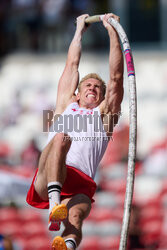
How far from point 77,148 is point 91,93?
1.99 feet

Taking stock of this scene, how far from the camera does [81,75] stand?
15.4 metres

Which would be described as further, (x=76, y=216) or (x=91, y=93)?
(x=91, y=93)

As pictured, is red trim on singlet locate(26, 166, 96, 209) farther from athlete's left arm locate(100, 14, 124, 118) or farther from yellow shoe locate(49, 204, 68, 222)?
athlete's left arm locate(100, 14, 124, 118)

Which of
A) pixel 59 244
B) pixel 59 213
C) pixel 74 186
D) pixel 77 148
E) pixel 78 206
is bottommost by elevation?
pixel 59 244

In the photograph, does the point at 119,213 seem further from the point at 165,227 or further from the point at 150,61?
the point at 150,61

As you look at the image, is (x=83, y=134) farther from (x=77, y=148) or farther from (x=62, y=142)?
(x=62, y=142)

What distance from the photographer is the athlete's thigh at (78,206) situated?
6.55 m

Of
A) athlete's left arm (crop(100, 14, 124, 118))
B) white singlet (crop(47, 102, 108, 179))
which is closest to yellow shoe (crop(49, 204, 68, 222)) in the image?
white singlet (crop(47, 102, 108, 179))

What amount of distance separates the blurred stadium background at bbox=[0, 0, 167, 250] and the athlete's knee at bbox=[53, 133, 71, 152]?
13.9ft

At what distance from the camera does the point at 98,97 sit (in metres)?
6.81

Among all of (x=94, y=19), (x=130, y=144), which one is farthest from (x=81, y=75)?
(x=130, y=144)

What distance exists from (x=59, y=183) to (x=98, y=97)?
3.50ft

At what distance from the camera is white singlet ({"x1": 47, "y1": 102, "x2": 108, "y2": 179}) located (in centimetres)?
667

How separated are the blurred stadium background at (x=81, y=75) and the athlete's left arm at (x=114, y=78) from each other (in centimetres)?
403
